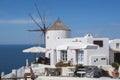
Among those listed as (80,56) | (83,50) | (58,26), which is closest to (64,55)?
(80,56)

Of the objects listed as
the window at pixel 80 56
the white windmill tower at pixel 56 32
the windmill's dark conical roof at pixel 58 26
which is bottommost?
the window at pixel 80 56

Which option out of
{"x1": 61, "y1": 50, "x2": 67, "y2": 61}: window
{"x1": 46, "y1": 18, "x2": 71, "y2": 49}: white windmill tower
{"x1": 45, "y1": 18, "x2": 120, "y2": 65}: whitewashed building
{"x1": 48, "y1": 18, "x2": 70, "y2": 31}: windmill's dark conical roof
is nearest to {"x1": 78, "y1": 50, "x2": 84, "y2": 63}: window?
{"x1": 45, "y1": 18, "x2": 120, "y2": 65}: whitewashed building

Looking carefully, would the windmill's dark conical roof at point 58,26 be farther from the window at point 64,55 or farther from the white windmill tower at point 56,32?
the window at point 64,55

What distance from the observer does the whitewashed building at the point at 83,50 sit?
3412 cm

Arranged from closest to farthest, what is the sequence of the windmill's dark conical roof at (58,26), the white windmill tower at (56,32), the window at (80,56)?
the window at (80,56)
the white windmill tower at (56,32)
the windmill's dark conical roof at (58,26)

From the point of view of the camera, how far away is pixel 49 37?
39938mm

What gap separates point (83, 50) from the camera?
1358 inches

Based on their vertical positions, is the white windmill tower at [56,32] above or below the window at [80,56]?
above

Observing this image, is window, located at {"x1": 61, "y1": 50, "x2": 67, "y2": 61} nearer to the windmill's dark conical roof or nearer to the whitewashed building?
the whitewashed building

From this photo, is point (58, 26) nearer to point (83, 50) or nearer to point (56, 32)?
point (56, 32)

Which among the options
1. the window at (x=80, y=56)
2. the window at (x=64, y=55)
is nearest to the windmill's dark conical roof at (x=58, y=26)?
the window at (x=64, y=55)

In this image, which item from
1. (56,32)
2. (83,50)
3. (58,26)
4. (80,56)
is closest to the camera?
(83,50)

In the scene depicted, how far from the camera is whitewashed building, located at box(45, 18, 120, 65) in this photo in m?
34.1

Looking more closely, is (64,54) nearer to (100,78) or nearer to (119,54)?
(119,54)
